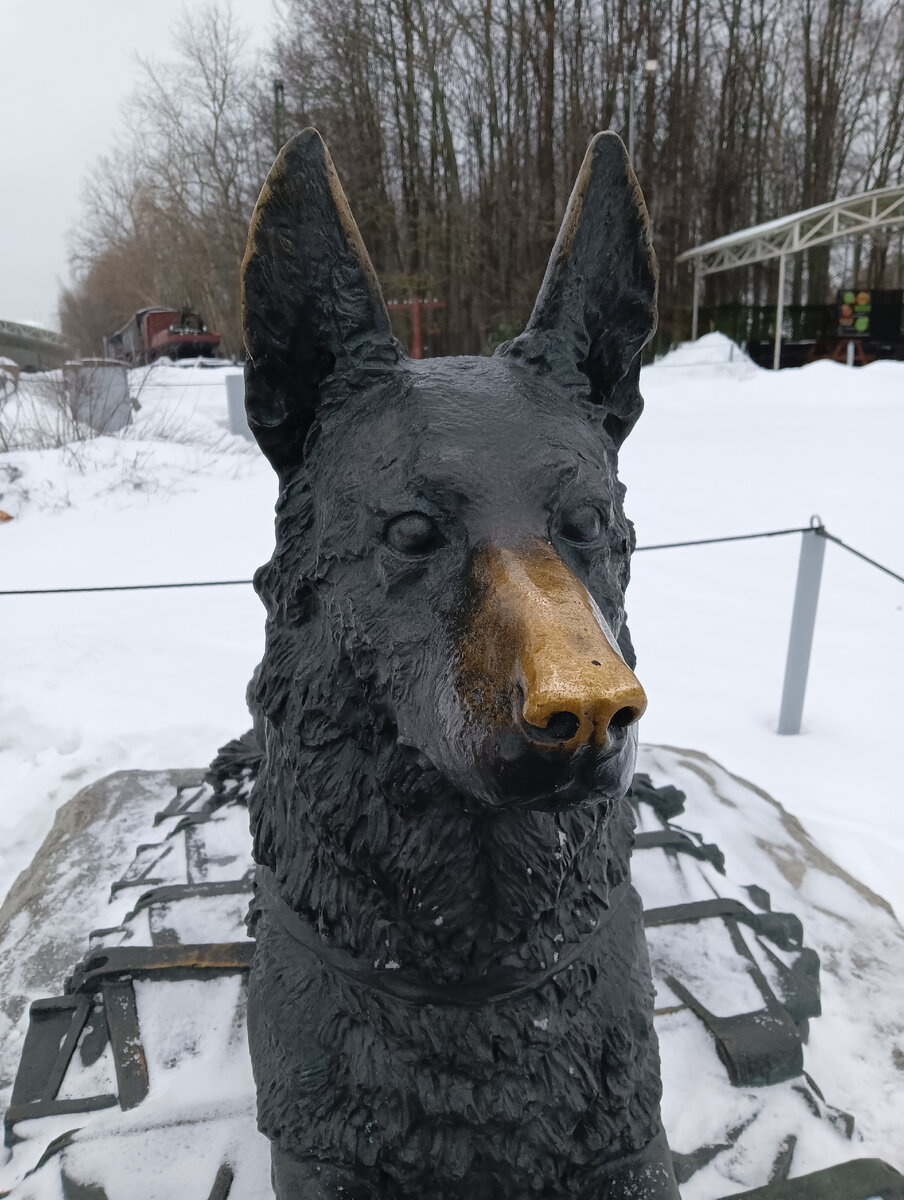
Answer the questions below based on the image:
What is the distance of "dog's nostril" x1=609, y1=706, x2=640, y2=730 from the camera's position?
0.86 metres

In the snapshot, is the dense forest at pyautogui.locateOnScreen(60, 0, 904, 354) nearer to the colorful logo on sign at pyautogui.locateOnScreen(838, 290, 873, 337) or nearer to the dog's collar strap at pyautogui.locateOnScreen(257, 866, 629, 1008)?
the colorful logo on sign at pyautogui.locateOnScreen(838, 290, 873, 337)

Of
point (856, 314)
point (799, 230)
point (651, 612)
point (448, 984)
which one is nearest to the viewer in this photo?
point (448, 984)

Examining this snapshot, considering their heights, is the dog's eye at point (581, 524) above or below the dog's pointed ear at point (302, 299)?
below

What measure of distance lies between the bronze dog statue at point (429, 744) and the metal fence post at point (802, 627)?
8.52ft

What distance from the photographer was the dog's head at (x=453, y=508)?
92cm

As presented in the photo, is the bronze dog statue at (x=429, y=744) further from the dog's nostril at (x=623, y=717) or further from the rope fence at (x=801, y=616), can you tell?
the rope fence at (x=801, y=616)

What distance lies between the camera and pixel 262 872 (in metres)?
1.62

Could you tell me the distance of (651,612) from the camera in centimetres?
554

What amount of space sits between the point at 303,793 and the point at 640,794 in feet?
6.08

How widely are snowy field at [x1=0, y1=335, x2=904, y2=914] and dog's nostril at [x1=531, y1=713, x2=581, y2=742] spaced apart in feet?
8.23

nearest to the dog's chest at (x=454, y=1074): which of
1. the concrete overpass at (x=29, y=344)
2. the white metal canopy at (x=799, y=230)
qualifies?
the white metal canopy at (x=799, y=230)

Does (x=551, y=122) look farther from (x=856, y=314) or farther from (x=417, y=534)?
(x=417, y=534)

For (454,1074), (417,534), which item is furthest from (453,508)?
(454,1074)

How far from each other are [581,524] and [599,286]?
1.41ft
